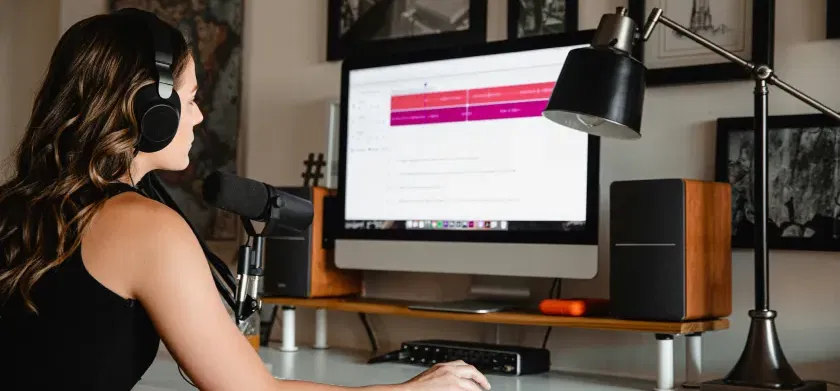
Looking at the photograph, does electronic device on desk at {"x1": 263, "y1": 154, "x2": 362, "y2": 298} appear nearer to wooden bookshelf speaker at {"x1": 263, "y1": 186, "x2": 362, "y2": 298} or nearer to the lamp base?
wooden bookshelf speaker at {"x1": 263, "y1": 186, "x2": 362, "y2": 298}

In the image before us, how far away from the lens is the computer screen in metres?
2.01

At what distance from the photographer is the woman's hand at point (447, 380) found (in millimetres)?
1300

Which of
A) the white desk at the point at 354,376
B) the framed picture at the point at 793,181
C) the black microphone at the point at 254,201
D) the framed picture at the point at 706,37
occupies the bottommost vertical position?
the white desk at the point at 354,376

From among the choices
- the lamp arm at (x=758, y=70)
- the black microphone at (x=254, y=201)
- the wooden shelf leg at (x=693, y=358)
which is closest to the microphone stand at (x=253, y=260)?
the black microphone at (x=254, y=201)

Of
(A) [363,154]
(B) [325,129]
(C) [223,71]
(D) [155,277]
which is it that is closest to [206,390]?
(D) [155,277]

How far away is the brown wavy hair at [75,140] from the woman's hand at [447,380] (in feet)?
1.47

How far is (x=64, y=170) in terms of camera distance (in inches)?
46.3

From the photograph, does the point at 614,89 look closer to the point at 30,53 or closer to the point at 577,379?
the point at 577,379

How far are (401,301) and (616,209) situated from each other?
0.67 meters

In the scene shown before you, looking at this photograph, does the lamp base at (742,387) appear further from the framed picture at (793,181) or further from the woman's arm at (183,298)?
the woman's arm at (183,298)

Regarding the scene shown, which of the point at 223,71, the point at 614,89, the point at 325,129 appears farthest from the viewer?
the point at 223,71

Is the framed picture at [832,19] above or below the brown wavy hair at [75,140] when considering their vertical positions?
above

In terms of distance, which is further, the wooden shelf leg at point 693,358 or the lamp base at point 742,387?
the wooden shelf leg at point 693,358

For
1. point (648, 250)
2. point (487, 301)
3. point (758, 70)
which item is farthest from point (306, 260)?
point (758, 70)
